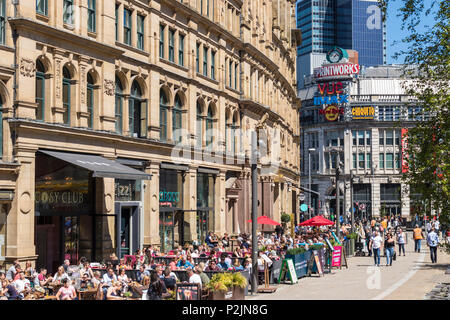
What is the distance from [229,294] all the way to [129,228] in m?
14.7

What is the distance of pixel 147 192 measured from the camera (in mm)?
34188

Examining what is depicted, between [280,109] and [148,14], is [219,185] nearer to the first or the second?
[148,14]

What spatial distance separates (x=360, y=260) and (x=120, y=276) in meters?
19.5

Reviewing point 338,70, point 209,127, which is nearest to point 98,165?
point 209,127

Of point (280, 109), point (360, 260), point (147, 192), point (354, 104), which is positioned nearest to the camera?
point (147, 192)

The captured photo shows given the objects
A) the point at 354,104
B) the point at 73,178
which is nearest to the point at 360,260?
the point at 73,178

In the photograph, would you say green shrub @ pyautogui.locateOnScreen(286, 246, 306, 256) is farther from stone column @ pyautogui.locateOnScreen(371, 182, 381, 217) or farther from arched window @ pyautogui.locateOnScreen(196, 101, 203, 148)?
stone column @ pyautogui.locateOnScreen(371, 182, 381, 217)

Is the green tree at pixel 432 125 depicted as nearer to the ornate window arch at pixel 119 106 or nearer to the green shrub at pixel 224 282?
the green shrub at pixel 224 282

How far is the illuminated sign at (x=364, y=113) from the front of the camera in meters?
110

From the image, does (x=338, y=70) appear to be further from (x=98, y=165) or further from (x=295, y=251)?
(x=98, y=165)

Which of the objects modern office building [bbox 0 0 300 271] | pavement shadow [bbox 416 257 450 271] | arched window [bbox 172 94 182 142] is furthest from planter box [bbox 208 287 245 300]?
arched window [bbox 172 94 182 142]

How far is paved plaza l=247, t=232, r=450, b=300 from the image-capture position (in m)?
21.2

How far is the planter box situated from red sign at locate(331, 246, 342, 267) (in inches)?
482

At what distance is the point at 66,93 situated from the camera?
90.8ft
